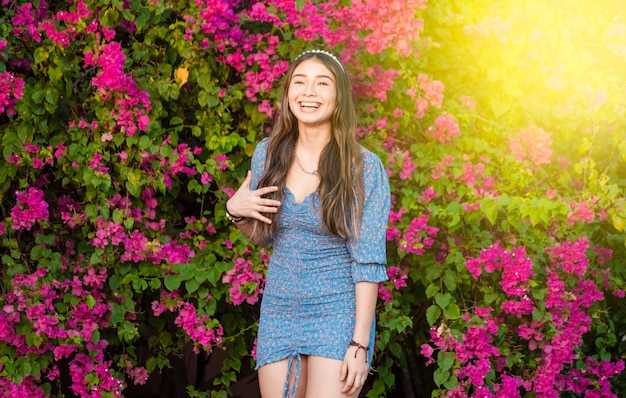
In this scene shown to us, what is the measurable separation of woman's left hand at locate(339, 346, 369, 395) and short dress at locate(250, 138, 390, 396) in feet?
0.11

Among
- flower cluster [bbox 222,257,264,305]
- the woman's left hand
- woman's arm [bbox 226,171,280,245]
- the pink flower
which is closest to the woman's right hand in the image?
woman's arm [bbox 226,171,280,245]

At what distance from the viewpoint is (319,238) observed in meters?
2.82

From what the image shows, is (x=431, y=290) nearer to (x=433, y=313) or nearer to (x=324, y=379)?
(x=433, y=313)

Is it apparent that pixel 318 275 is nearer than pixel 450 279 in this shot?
Yes

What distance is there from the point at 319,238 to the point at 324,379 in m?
0.40

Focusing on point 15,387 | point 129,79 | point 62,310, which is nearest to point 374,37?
point 129,79

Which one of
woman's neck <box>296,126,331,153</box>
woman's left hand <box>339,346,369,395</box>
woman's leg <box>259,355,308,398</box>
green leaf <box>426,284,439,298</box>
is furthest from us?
green leaf <box>426,284,439,298</box>

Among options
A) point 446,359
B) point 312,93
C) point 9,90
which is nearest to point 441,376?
point 446,359

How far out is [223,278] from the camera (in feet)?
12.7

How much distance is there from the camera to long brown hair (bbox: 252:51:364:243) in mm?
2764

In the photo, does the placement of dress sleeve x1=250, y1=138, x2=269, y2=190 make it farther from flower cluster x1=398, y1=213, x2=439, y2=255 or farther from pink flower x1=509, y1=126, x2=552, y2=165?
pink flower x1=509, y1=126, x2=552, y2=165

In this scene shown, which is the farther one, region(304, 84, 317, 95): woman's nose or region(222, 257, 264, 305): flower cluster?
region(222, 257, 264, 305): flower cluster

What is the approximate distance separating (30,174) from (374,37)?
148 cm

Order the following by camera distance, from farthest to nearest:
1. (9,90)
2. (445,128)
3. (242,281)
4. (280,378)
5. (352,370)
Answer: (445,128) < (242,281) < (9,90) < (280,378) < (352,370)
